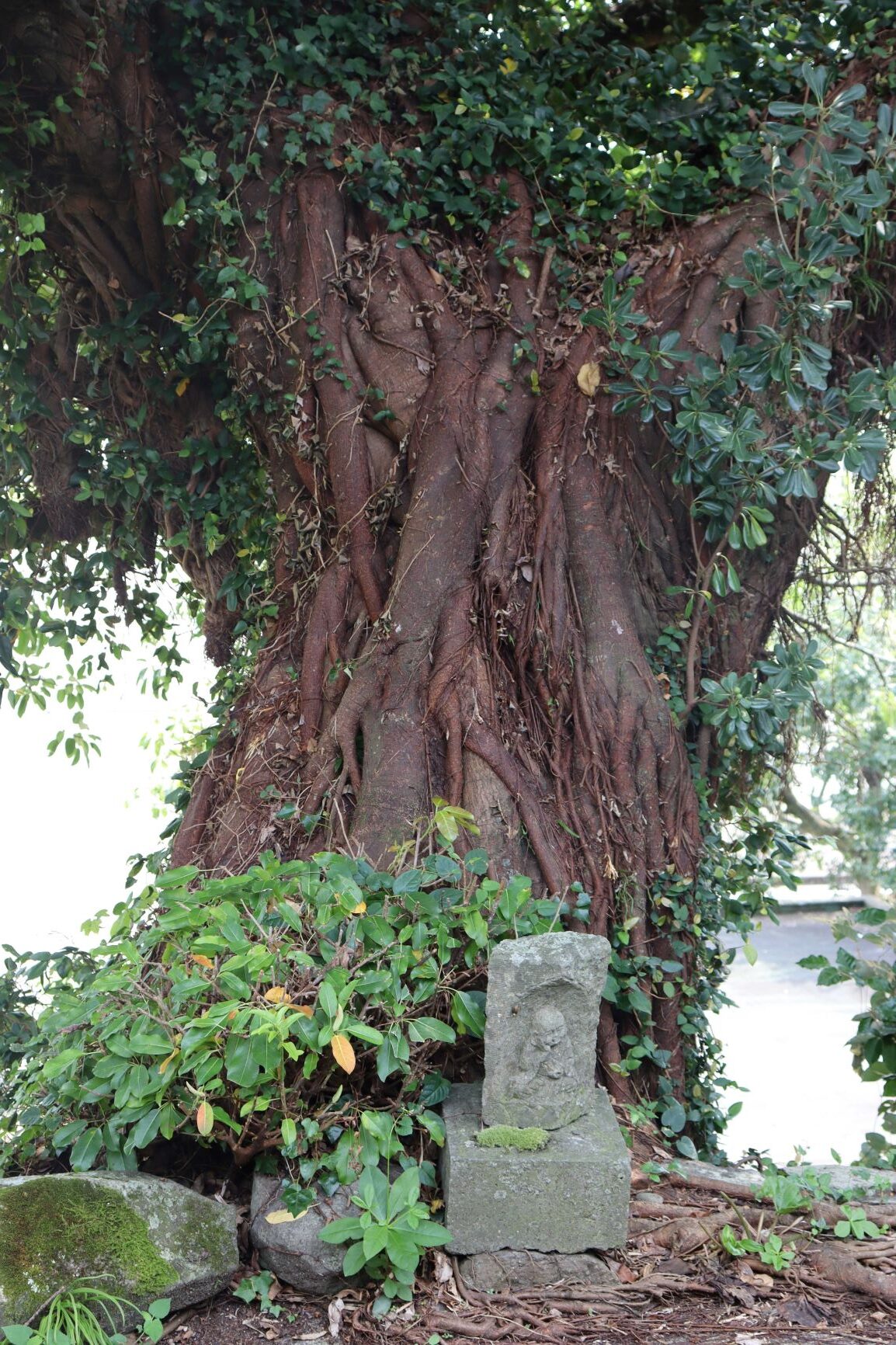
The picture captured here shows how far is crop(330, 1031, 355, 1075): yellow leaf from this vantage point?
7.93 feet

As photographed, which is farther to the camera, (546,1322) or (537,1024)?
(537,1024)

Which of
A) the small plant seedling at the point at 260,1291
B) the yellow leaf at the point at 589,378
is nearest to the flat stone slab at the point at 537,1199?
the small plant seedling at the point at 260,1291

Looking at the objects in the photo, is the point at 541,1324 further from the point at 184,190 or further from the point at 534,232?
the point at 184,190

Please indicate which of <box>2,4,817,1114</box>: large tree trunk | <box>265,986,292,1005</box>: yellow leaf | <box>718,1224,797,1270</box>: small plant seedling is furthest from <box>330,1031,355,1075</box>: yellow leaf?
<box>718,1224,797,1270</box>: small plant seedling

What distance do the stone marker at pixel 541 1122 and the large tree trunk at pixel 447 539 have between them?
71 cm

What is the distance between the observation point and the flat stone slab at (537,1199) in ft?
8.20

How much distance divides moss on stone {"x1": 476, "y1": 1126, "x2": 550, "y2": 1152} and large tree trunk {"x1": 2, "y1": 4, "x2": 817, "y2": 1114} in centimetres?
89

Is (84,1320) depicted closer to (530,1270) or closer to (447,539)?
(530,1270)

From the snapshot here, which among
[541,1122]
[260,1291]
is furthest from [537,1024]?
[260,1291]

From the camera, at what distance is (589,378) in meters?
3.85

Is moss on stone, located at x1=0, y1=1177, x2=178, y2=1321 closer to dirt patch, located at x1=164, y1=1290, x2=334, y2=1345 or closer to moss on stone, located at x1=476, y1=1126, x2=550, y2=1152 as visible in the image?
dirt patch, located at x1=164, y1=1290, x2=334, y2=1345

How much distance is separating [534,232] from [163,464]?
1847 mm

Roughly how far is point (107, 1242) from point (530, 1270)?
95 centimetres

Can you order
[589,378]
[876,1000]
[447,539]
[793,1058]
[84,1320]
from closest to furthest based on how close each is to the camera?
[84,1320], [876,1000], [447,539], [589,378], [793,1058]
